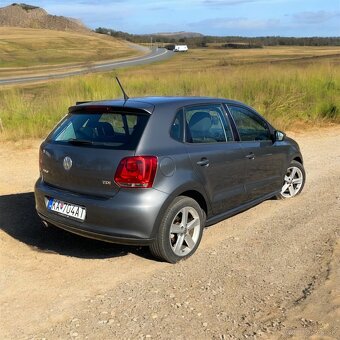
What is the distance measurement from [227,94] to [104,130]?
450 inches

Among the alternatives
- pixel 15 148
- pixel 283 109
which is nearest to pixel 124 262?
pixel 15 148

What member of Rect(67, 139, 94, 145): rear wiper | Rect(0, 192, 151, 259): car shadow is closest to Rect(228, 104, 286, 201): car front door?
Rect(0, 192, 151, 259): car shadow

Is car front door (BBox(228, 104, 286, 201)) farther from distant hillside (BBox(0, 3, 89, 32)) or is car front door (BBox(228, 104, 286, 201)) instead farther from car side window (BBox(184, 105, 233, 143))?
distant hillside (BBox(0, 3, 89, 32))

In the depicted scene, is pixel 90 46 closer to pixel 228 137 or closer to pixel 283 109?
pixel 283 109

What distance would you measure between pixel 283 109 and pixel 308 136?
6.61 feet

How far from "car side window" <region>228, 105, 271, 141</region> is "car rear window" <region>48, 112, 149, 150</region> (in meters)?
1.44

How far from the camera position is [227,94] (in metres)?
15.5

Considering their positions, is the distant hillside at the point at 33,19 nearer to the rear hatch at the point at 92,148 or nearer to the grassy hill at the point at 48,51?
the grassy hill at the point at 48,51

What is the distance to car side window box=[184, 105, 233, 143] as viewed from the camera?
15.8 feet

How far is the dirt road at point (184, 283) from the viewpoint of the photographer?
349cm

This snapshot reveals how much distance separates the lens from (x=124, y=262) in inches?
183

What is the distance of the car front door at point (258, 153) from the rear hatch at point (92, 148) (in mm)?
1474

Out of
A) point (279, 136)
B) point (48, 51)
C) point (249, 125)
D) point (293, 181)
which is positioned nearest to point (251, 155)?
point (249, 125)

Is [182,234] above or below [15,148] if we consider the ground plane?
above
